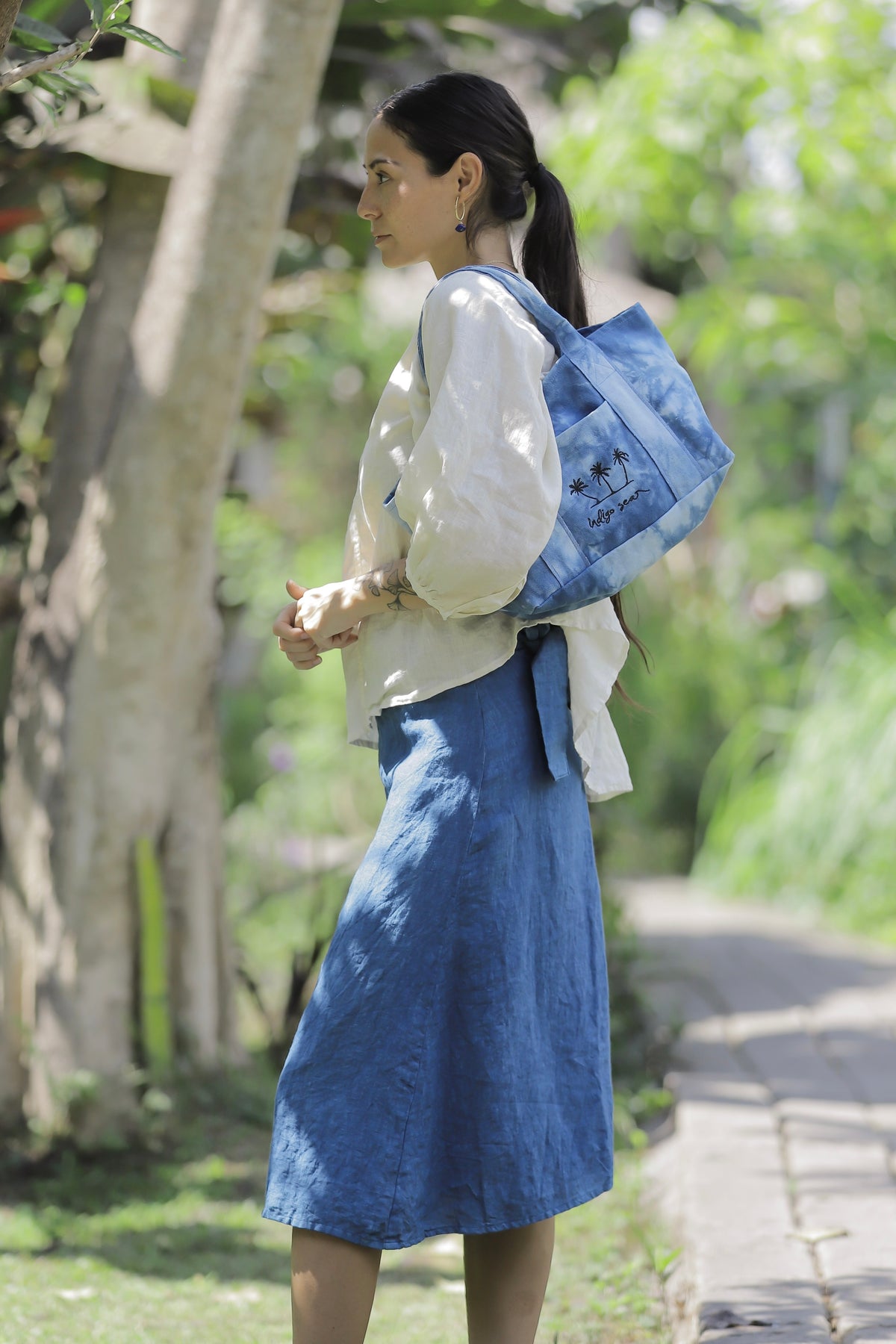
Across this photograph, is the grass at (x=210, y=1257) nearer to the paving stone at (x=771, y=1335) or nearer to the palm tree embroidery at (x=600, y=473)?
the paving stone at (x=771, y=1335)

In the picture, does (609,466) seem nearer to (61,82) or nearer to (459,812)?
(459,812)

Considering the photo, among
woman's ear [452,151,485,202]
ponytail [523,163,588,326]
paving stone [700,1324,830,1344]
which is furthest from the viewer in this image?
paving stone [700,1324,830,1344]

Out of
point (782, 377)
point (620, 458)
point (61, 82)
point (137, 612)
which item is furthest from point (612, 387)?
point (782, 377)

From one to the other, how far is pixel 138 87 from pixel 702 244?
24.8 feet

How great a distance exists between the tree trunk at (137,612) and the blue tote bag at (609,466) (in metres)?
1.49

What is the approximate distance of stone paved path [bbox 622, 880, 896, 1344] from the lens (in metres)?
2.31

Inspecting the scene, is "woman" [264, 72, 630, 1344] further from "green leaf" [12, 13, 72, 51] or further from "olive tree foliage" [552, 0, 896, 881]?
"olive tree foliage" [552, 0, 896, 881]

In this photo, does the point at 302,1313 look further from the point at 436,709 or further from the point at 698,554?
the point at 698,554

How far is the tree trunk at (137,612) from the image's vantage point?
3.07m

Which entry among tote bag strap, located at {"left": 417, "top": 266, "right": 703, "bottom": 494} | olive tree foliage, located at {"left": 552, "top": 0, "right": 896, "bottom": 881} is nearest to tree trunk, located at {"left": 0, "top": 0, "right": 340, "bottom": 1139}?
tote bag strap, located at {"left": 417, "top": 266, "right": 703, "bottom": 494}

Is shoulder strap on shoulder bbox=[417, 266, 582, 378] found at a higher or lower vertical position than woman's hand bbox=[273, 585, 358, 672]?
higher

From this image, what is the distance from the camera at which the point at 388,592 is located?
1717 mm

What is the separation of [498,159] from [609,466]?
1.44 feet

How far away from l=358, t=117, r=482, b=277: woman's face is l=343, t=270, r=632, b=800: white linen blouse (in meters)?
0.07
